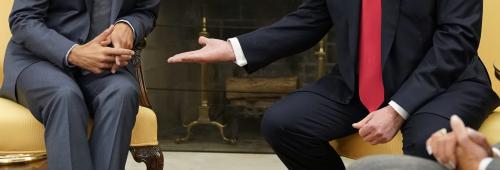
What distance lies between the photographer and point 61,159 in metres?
1.64

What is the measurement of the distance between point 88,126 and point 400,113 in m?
0.79

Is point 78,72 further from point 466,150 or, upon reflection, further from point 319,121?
point 466,150

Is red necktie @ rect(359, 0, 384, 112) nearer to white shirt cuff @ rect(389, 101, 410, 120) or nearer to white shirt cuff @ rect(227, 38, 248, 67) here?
white shirt cuff @ rect(389, 101, 410, 120)

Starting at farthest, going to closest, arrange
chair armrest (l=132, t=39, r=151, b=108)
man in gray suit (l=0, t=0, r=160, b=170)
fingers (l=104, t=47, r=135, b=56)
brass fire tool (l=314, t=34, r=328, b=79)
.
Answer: brass fire tool (l=314, t=34, r=328, b=79) < chair armrest (l=132, t=39, r=151, b=108) < fingers (l=104, t=47, r=135, b=56) < man in gray suit (l=0, t=0, r=160, b=170)

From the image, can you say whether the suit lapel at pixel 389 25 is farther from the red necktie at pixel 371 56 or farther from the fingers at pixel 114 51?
the fingers at pixel 114 51

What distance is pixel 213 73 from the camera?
3.37 meters

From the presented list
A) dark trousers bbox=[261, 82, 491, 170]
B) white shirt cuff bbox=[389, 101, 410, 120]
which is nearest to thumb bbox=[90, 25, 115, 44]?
dark trousers bbox=[261, 82, 491, 170]

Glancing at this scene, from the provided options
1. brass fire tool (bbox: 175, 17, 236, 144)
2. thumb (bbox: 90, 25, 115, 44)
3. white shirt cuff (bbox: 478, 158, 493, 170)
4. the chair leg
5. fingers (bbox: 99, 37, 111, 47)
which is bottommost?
brass fire tool (bbox: 175, 17, 236, 144)

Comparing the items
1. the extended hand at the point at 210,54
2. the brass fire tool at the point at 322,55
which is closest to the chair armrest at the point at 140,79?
the extended hand at the point at 210,54

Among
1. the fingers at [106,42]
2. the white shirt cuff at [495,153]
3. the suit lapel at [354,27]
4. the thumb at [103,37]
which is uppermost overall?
the suit lapel at [354,27]

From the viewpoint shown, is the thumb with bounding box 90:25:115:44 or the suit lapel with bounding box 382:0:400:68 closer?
the suit lapel with bounding box 382:0:400:68

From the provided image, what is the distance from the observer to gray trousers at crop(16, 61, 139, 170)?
65.2 inches

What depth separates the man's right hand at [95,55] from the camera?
1803 mm

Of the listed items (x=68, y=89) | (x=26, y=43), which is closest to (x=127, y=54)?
(x=68, y=89)
